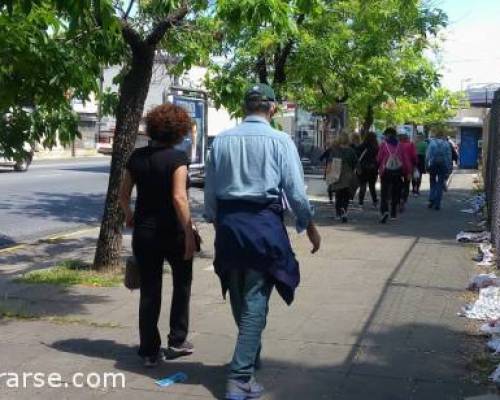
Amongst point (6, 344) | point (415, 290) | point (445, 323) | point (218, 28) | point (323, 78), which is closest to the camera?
point (6, 344)

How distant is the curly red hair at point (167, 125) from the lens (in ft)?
17.3

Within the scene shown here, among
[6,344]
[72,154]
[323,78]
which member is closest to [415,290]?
[6,344]

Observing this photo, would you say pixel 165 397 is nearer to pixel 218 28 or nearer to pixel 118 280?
pixel 118 280

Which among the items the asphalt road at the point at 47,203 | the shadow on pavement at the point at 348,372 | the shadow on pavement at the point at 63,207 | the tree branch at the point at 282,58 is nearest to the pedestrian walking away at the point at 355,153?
the tree branch at the point at 282,58

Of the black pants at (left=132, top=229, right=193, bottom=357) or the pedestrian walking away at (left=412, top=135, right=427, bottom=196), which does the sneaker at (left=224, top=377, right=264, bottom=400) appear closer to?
the black pants at (left=132, top=229, right=193, bottom=357)

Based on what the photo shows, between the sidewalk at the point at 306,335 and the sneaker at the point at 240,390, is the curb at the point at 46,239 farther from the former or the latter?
the sneaker at the point at 240,390

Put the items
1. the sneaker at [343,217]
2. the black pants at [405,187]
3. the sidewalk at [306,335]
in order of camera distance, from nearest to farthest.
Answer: the sidewalk at [306,335] → the sneaker at [343,217] → the black pants at [405,187]

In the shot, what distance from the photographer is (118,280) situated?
820 cm

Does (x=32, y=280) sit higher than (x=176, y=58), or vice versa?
(x=176, y=58)

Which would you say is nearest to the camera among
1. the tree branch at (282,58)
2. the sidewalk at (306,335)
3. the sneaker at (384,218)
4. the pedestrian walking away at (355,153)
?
the sidewalk at (306,335)

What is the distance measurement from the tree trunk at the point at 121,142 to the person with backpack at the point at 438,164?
360 inches

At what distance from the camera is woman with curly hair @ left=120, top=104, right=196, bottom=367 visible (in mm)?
5141

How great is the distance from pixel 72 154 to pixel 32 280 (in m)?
→ 39.7

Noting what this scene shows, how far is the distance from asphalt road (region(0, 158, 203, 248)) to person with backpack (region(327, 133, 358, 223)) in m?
2.98
